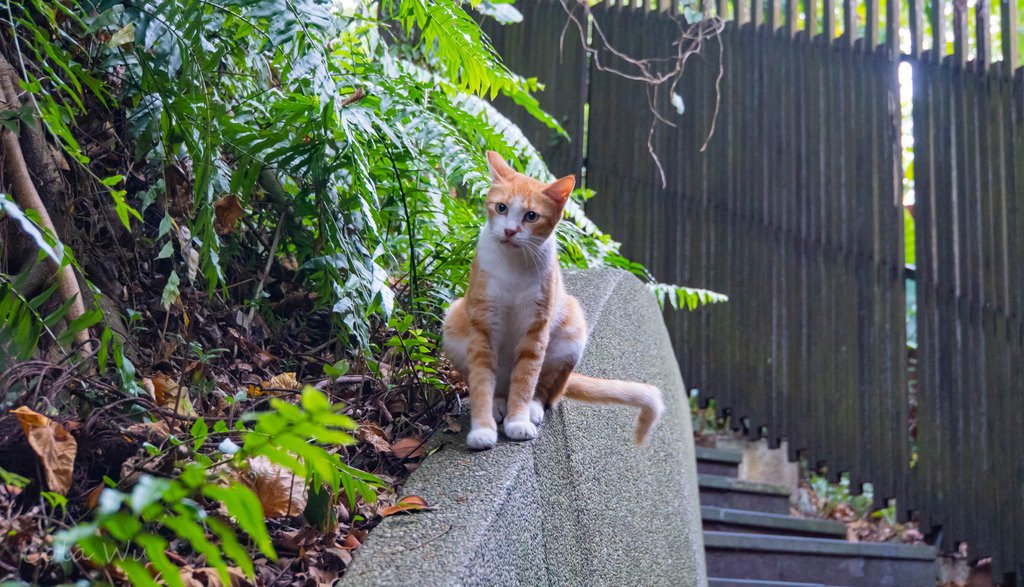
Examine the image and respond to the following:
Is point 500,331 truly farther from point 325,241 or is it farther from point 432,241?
point 432,241

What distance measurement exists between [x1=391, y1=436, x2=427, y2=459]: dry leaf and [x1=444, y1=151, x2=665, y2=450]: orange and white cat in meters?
0.16

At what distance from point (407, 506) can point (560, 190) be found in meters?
1.27

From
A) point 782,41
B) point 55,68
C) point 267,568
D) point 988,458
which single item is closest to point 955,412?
point 988,458

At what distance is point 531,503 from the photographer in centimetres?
234

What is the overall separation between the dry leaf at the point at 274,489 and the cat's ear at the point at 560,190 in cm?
129

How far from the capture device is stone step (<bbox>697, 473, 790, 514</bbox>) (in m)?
5.76

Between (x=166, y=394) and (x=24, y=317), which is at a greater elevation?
(x=24, y=317)

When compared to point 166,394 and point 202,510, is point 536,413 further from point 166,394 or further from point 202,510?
point 202,510

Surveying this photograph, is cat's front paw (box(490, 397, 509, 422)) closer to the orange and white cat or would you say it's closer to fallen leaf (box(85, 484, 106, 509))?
the orange and white cat

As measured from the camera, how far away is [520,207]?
2885 mm

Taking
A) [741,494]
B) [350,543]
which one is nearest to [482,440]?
[350,543]

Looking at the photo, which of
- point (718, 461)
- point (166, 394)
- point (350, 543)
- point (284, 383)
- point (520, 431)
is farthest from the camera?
point (718, 461)

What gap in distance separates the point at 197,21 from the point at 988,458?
14.4 feet

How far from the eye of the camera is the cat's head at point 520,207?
9.31 ft
